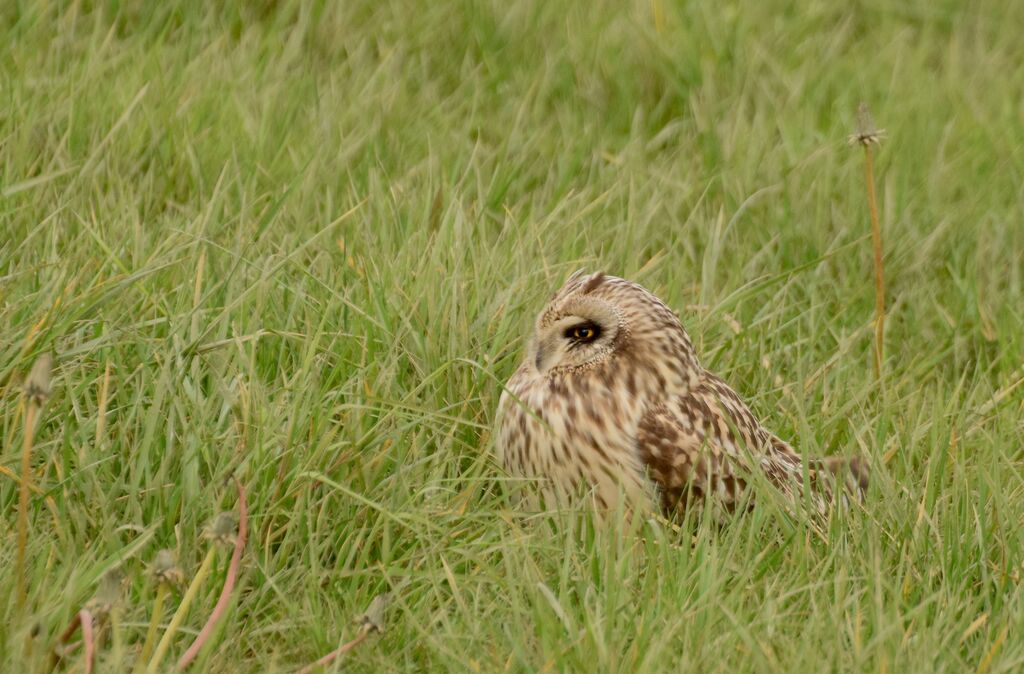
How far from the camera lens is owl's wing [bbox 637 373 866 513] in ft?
13.0

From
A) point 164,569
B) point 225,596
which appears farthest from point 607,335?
point 164,569

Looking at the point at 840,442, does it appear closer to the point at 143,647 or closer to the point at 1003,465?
the point at 1003,465

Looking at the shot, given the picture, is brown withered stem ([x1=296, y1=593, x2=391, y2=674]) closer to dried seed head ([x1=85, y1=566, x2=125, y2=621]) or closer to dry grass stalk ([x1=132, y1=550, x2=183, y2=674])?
dry grass stalk ([x1=132, y1=550, x2=183, y2=674])

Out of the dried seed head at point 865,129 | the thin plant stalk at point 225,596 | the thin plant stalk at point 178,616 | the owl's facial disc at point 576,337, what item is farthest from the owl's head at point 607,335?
the thin plant stalk at point 178,616

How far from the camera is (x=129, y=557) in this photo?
11.2 ft

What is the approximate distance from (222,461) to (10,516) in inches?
18.1

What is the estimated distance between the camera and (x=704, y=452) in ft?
13.1

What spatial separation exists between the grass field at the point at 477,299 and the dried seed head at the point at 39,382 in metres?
0.41

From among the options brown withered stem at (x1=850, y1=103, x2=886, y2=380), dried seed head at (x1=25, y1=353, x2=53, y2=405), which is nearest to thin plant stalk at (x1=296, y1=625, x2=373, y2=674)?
dried seed head at (x1=25, y1=353, x2=53, y2=405)

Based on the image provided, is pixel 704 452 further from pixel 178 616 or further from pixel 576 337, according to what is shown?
pixel 178 616

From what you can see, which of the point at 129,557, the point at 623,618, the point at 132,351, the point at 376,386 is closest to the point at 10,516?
the point at 129,557

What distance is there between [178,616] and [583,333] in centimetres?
143

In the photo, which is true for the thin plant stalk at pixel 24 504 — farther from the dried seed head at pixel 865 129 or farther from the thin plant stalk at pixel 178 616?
the dried seed head at pixel 865 129

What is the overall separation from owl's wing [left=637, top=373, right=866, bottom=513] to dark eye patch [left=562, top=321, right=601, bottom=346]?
0.24 metres
